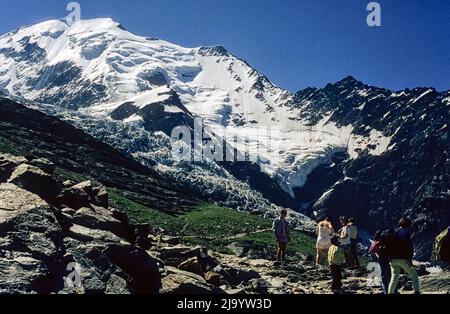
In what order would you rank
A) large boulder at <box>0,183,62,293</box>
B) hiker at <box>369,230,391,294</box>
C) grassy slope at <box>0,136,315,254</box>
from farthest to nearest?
grassy slope at <box>0,136,315,254</box>, hiker at <box>369,230,391,294</box>, large boulder at <box>0,183,62,293</box>

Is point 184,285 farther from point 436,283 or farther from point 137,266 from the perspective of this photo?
point 436,283

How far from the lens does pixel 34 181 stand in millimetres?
28016

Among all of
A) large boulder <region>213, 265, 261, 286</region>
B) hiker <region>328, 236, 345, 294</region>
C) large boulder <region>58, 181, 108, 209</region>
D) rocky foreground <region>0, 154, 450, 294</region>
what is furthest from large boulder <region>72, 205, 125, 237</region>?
hiker <region>328, 236, 345, 294</region>

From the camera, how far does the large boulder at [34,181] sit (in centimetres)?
2738

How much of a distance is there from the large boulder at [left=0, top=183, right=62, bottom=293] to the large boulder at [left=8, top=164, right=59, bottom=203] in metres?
3.23

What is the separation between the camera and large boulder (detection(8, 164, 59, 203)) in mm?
27375

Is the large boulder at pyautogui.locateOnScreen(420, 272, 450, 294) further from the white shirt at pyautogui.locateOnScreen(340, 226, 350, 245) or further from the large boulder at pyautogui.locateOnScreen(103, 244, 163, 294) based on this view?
the large boulder at pyautogui.locateOnScreen(103, 244, 163, 294)

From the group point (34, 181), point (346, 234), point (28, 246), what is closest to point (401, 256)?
point (346, 234)

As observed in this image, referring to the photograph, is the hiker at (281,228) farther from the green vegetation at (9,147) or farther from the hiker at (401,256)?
the green vegetation at (9,147)

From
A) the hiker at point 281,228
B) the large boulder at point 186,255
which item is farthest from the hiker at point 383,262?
the hiker at point 281,228

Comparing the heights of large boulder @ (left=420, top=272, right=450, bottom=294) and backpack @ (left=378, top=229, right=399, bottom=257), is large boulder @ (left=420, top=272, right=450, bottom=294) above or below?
below
